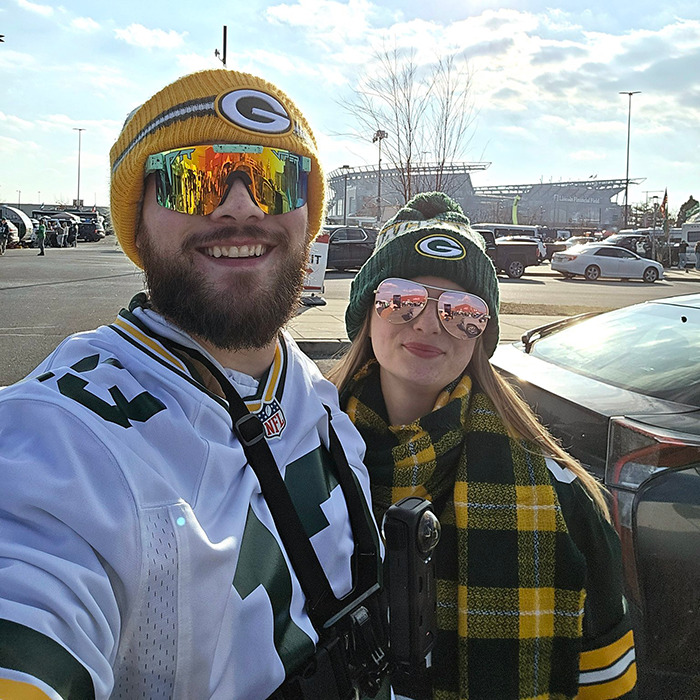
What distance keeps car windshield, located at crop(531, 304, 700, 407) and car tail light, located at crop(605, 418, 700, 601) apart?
14.9 inches

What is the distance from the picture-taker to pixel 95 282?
19.5m

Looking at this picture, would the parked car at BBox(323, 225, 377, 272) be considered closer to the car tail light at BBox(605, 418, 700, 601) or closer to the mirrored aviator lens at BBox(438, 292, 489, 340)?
the car tail light at BBox(605, 418, 700, 601)

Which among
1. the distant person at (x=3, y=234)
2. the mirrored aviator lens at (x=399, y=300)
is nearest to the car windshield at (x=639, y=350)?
the mirrored aviator lens at (x=399, y=300)

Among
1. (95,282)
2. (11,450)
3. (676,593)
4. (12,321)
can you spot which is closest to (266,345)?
(11,450)

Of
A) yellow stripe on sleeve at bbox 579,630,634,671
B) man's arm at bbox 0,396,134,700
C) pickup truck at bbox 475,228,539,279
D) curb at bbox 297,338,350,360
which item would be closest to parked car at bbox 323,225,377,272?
pickup truck at bbox 475,228,539,279

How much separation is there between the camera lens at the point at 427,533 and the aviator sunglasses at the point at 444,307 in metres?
0.82

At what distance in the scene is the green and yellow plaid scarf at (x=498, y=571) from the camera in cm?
170

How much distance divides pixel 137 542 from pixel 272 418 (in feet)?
1.65

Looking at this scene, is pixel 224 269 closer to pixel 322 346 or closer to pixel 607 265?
pixel 322 346

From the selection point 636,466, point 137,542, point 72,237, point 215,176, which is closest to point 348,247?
point 636,466

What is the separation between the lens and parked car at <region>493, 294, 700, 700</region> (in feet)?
7.97

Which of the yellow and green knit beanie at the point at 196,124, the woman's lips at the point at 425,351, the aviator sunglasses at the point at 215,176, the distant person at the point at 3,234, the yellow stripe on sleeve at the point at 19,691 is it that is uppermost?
the distant person at the point at 3,234

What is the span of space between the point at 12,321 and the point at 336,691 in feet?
37.7

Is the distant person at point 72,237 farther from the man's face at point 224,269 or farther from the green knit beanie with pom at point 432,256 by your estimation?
the man's face at point 224,269
